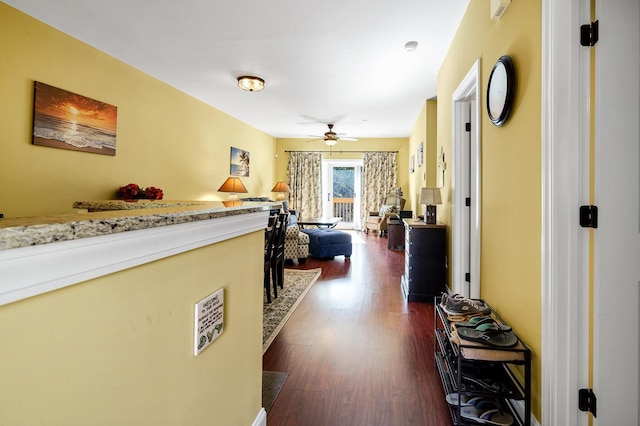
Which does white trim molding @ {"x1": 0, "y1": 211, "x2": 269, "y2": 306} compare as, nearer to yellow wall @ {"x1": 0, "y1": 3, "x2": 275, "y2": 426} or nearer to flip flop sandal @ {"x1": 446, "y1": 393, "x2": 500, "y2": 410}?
yellow wall @ {"x1": 0, "y1": 3, "x2": 275, "y2": 426}

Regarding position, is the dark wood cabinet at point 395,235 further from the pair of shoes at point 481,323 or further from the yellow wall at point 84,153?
the pair of shoes at point 481,323

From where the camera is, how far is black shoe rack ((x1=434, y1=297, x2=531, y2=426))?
4.96 ft

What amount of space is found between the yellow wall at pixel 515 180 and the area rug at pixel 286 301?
1.70m

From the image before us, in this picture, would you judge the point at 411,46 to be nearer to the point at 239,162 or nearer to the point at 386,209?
the point at 239,162

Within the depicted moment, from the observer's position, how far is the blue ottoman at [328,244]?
Result: 5.68m

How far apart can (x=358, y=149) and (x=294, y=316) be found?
7.05 metres


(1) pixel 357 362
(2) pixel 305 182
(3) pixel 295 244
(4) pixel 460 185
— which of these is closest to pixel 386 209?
(2) pixel 305 182

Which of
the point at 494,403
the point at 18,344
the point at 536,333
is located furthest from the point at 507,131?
the point at 18,344

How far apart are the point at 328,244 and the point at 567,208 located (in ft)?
14.7

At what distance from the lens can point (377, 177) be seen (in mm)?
9352

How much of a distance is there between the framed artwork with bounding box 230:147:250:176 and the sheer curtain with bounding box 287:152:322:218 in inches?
80.2

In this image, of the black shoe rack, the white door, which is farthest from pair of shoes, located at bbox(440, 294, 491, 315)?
the white door

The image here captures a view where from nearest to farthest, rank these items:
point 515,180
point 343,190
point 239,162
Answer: point 515,180
point 239,162
point 343,190

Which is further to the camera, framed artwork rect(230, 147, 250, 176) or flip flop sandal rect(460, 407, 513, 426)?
framed artwork rect(230, 147, 250, 176)
